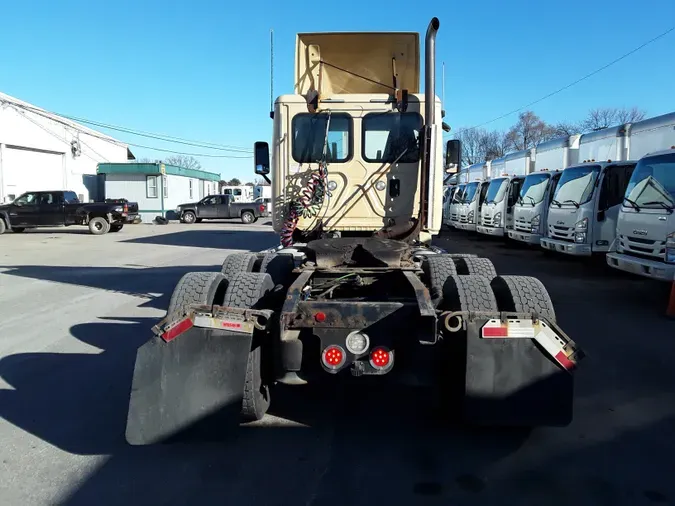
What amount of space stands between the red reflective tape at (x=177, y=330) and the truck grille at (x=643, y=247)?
756 cm

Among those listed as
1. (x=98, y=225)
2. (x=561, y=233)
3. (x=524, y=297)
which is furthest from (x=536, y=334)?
(x=98, y=225)

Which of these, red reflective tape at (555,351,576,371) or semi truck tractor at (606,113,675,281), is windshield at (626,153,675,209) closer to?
semi truck tractor at (606,113,675,281)

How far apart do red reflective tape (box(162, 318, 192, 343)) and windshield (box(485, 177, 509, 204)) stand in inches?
705

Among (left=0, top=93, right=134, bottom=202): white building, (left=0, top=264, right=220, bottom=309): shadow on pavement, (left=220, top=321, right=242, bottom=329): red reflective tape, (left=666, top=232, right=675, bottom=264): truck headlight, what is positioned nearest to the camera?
(left=220, top=321, right=242, bottom=329): red reflective tape

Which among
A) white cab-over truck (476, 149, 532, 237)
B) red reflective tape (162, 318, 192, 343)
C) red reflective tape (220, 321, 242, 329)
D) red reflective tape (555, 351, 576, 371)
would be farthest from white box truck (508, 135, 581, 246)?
red reflective tape (162, 318, 192, 343)

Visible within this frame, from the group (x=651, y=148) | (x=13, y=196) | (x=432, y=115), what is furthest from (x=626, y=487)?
(x=13, y=196)

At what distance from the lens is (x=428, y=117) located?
6516 millimetres

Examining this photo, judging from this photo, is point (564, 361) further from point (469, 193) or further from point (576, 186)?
point (469, 193)

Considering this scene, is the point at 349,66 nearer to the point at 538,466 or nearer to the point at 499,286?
the point at 499,286

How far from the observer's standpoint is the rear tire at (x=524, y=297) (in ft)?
12.4

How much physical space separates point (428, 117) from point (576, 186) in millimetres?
8371

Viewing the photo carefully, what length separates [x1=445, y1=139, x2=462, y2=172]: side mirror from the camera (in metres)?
7.61

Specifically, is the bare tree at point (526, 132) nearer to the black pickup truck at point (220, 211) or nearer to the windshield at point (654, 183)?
the black pickup truck at point (220, 211)

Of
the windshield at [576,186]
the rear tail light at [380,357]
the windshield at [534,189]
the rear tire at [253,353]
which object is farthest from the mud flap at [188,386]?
the windshield at [534,189]
